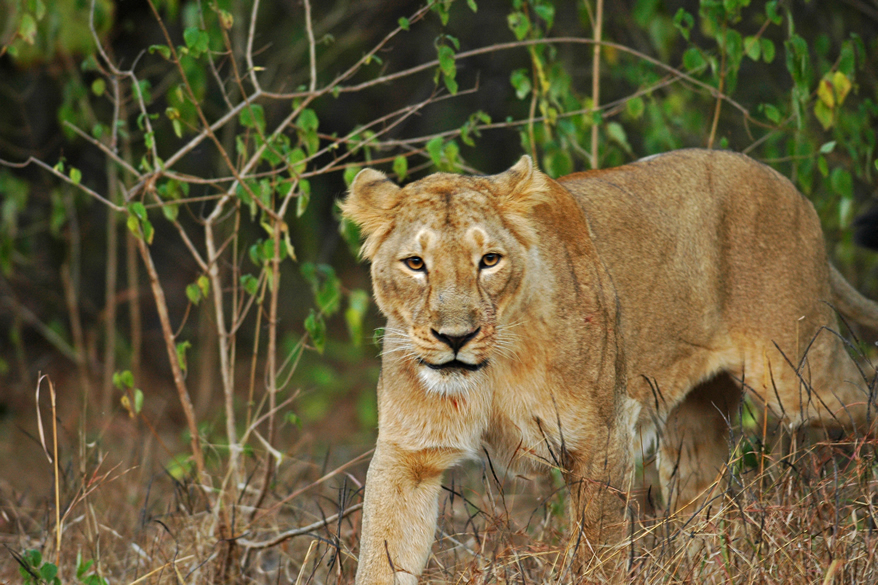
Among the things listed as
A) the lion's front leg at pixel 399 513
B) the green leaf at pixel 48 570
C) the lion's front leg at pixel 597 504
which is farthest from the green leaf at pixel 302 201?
the green leaf at pixel 48 570

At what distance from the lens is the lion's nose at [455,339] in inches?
108

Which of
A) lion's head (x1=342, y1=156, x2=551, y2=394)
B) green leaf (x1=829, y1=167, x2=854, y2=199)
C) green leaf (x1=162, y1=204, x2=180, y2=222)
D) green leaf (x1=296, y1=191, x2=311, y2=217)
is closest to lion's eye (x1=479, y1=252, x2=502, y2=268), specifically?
lion's head (x1=342, y1=156, x2=551, y2=394)

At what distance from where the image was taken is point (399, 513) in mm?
3074

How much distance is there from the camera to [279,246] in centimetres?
411

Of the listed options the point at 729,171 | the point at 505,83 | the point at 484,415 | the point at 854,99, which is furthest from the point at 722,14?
the point at 505,83

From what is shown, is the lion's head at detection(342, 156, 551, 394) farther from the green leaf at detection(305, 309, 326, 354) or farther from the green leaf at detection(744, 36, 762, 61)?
the green leaf at detection(744, 36, 762, 61)

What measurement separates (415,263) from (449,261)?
0.38 ft

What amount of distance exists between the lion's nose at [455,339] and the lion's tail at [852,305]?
2.20 metres

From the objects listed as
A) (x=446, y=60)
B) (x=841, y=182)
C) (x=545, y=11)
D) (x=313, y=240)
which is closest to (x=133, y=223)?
(x=446, y=60)

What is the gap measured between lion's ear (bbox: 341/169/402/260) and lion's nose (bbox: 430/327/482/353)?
0.47 meters

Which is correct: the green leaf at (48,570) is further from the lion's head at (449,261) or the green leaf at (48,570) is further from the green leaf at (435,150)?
the green leaf at (435,150)

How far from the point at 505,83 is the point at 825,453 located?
7.29 m

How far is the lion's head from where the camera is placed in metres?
2.80

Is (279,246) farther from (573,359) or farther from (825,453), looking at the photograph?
(825,453)
